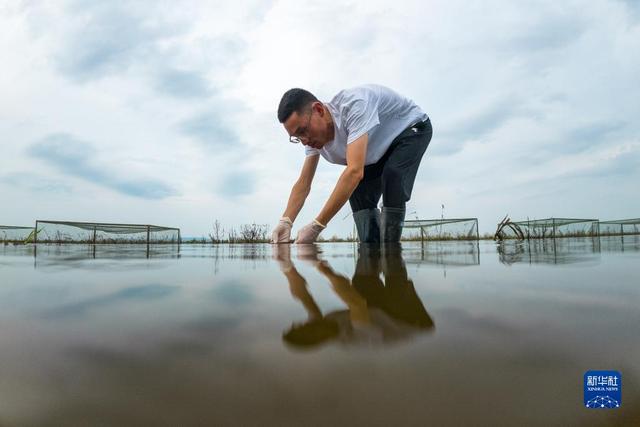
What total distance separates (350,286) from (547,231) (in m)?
12.0

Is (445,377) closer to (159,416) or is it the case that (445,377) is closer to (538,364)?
(538,364)

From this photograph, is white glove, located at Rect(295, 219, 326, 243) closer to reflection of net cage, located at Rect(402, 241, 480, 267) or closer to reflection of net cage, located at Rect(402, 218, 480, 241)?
reflection of net cage, located at Rect(402, 241, 480, 267)

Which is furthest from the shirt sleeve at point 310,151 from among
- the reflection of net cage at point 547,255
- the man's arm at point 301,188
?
the reflection of net cage at point 547,255

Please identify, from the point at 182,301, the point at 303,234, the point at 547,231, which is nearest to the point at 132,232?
the point at 303,234

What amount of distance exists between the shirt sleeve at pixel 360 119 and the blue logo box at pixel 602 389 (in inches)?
90.0

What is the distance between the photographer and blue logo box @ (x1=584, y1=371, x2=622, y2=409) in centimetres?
31

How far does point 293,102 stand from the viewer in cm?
282

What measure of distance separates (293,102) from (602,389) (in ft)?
8.97

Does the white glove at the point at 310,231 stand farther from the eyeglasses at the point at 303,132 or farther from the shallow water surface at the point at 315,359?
the shallow water surface at the point at 315,359

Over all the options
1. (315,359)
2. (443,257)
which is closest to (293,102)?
(443,257)

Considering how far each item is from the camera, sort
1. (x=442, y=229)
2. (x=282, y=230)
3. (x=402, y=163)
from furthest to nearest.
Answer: (x=442, y=229) → (x=282, y=230) → (x=402, y=163)

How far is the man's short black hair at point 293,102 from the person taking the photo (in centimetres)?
282

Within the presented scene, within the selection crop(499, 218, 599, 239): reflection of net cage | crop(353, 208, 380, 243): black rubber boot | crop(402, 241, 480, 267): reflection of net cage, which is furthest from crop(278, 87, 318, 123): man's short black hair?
crop(499, 218, 599, 239): reflection of net cage

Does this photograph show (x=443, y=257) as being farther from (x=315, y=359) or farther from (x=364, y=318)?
(x=315, y=359)
